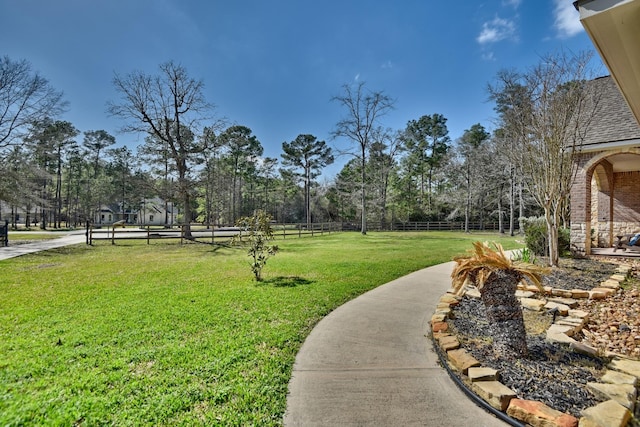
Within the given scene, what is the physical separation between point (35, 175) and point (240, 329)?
19.4m

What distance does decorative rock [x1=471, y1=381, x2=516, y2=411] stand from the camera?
1.93 m

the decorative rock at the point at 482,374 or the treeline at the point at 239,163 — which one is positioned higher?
the treeline at the point at 239,163

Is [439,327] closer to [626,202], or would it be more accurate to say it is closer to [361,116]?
[626,202]

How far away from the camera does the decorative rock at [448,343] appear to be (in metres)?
2.71

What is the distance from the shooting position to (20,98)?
14875 millimetres

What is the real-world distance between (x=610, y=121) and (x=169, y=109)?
2021cm

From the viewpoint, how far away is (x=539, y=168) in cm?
664

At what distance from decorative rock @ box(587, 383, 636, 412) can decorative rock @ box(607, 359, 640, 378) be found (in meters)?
0.29

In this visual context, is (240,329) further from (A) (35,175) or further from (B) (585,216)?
(A) (35,175)

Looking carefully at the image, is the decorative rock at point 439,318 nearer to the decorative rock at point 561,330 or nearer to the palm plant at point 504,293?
the palm plant at point 504,293

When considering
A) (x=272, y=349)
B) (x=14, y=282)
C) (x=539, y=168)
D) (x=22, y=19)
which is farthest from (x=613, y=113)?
(x=22, y=19)

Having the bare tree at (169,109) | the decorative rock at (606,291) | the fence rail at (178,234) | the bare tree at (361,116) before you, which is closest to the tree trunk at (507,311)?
the decorative rock at (606,291)

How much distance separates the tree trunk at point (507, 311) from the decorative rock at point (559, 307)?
6.13 feet

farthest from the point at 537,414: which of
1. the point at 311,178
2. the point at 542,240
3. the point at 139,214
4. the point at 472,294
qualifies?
the point at 139,214
